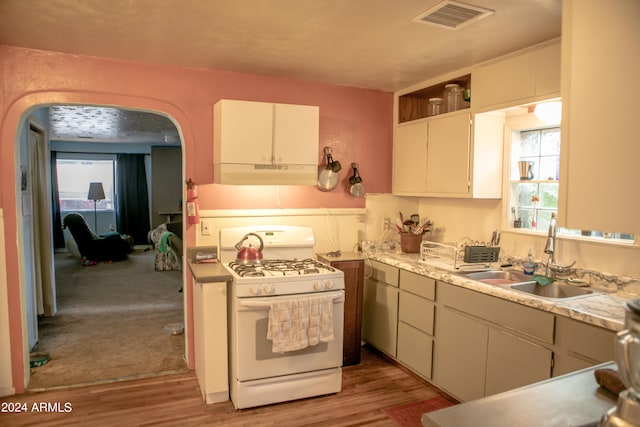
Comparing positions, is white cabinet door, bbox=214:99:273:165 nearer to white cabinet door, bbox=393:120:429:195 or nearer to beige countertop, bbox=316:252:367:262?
beige countertop, bbox=316:252:367:262

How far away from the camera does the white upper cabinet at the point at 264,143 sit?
313 centimetres

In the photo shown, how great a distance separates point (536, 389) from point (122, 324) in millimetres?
4290

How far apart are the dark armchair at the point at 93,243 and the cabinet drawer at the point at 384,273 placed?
6192 mm

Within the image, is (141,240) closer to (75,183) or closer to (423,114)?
(75,183)

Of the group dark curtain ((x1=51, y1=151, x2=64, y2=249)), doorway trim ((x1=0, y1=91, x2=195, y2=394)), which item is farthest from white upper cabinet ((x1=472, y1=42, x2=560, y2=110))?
dark curtain ((x1=51, y1=151, x2=64, y2=249))

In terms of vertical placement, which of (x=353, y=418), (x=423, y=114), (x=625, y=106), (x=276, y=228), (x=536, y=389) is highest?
(x=423, y=114)

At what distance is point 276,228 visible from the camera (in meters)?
3.60

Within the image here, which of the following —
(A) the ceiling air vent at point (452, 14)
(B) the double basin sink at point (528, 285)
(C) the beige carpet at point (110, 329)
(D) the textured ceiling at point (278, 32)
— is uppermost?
(D) the textured ceiling at point (278, 32)

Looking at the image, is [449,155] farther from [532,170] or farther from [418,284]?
[418,284]

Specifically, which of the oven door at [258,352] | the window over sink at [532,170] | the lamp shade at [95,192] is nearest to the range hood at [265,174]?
the oven door at [258,352]

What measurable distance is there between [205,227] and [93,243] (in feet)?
18.2

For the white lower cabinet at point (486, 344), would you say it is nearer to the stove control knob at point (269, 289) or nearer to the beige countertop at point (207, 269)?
the stove control knob at point (269, 289)

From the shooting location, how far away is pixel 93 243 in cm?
794

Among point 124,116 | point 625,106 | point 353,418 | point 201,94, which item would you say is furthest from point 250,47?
point 124,116
